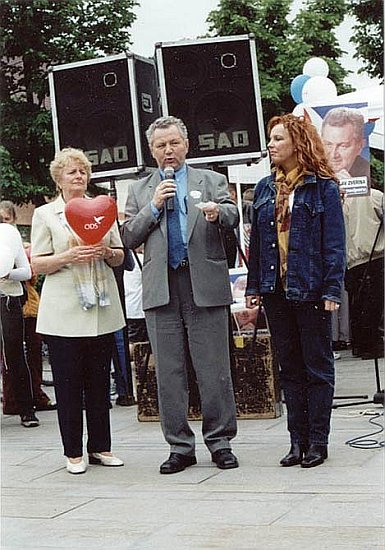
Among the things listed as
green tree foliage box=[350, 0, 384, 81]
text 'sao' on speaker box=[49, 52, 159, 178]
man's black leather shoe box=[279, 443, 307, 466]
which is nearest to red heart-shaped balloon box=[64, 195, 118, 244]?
man's black leather shoe box=[279, 443, 307, 466]

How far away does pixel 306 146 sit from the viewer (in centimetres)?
493

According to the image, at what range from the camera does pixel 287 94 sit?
44.8 ft

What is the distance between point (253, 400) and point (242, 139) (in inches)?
63.9

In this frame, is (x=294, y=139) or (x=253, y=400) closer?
(x=294, y=139)

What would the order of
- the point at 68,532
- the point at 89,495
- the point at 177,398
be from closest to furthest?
the point at 68,532 < the point at 89,495 < the point at 177,398

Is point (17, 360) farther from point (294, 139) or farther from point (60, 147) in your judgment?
point (294, 139)

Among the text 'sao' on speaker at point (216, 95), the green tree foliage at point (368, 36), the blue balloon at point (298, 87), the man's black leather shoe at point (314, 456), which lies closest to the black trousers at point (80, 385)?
the man's black leather shoe at point (314, 456)

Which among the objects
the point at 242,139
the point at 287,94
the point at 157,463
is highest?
the point at 287,94

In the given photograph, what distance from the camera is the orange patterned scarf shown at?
490 cm

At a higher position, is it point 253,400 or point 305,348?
point 305,348

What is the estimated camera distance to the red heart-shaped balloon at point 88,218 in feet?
16.9

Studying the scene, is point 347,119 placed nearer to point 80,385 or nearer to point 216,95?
point 216,95

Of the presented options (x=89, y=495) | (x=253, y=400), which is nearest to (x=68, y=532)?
(x=89, y=495)

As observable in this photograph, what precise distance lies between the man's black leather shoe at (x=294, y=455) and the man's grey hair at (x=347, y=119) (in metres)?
2.77
